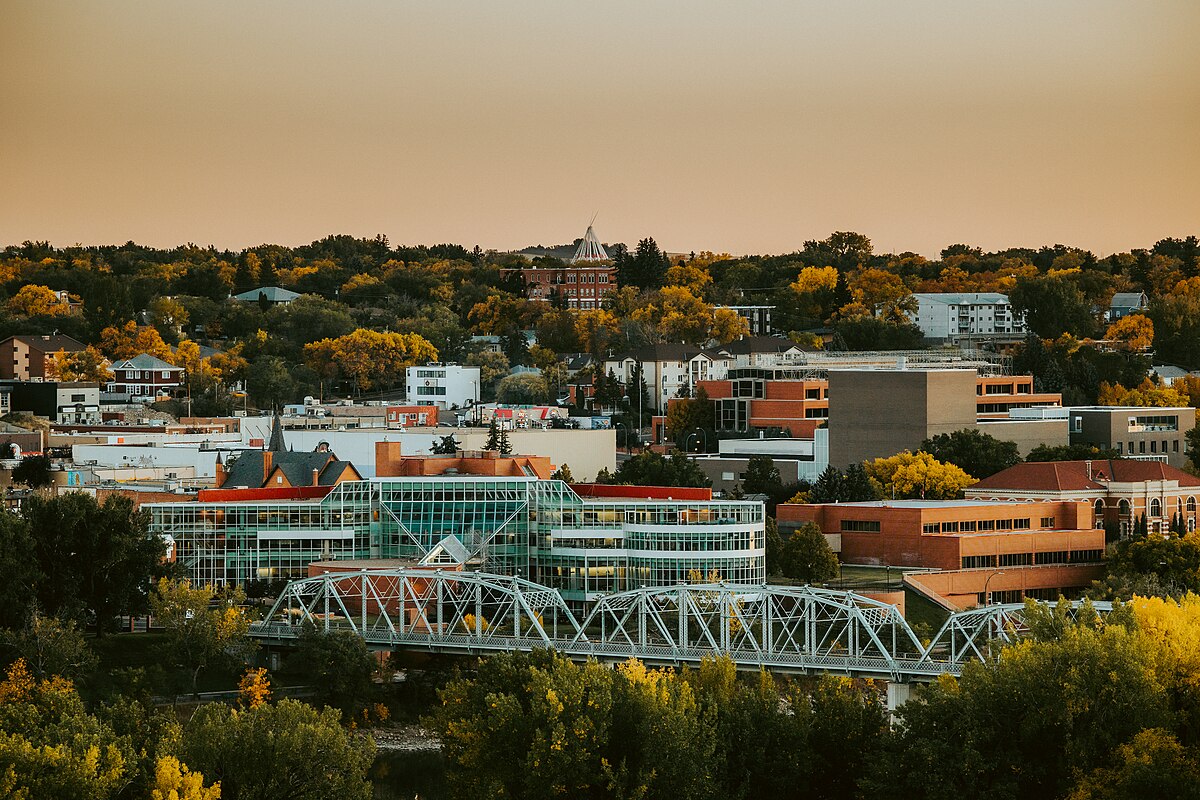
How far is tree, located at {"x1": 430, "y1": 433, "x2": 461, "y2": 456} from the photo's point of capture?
102 m

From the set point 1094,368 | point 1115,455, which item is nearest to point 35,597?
point 1115,455

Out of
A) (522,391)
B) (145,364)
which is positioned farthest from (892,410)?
(145,364)

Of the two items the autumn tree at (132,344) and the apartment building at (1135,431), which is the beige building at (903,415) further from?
the autumn tree at (132,344)

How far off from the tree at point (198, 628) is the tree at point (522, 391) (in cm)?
6717

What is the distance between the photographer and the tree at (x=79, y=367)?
→ 143 meters

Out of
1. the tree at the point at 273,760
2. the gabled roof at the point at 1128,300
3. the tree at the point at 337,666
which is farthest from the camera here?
the gabled roof at the point at 1128,300

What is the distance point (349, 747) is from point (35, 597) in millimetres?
18445

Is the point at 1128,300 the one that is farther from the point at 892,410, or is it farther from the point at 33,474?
the point at 33,474

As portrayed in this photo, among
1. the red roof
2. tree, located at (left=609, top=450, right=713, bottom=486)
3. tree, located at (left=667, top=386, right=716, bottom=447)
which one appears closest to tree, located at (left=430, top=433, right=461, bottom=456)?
tree, located at (left=609, top=450, right=713, bottom=486)

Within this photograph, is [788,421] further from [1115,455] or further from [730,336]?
[730,336]

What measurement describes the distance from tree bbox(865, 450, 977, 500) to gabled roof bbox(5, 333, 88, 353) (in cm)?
6211

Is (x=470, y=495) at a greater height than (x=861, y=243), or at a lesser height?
lesser

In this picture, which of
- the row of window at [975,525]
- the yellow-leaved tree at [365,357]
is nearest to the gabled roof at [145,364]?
the yellow-leaved tree at [365,357]

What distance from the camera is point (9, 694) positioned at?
62969 millimetres
